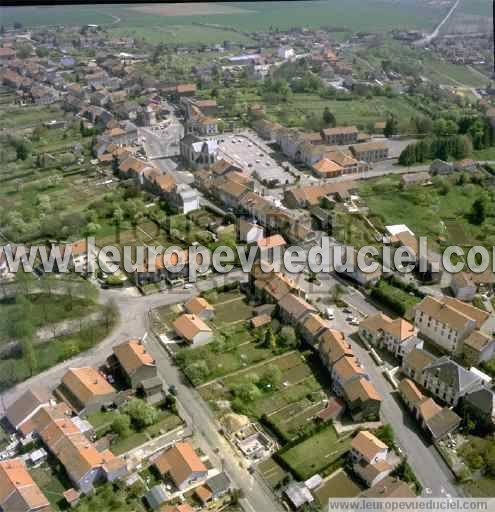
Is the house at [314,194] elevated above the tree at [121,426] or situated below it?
above

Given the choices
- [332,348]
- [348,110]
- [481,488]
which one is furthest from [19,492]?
[348,110]

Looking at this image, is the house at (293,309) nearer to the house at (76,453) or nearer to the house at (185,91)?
the house at (76,453)

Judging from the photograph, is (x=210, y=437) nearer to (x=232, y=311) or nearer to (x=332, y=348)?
(x=332, y=348)

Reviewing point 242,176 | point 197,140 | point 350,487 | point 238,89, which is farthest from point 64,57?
point 350,487

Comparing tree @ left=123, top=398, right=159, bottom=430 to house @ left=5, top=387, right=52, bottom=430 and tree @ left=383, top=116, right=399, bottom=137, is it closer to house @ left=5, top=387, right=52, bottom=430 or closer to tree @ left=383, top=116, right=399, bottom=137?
house @ left=5, top=387, right=52, bottom=430

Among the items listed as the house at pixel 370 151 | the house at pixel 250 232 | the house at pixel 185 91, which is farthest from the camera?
the house at pixel 185 91

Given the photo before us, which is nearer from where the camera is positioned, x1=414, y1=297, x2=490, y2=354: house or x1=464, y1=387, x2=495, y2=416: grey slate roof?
x1=464, y1=387, x2=495, y2=416: grey slate roof

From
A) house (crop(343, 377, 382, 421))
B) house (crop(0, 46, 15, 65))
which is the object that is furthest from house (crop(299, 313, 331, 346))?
house (crop(0, 46, 15, 65))

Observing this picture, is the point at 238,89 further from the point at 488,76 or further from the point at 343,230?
the point at 343,230

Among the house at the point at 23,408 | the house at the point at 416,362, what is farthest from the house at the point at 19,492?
the house at the point at 416,362
